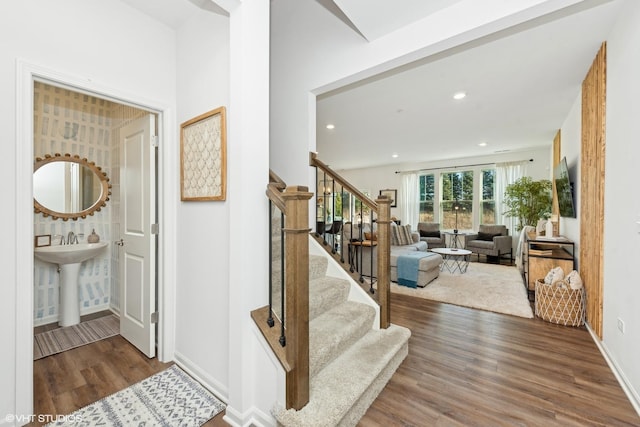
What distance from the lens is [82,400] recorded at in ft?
6.09

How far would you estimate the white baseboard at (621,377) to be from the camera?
180 centimetres

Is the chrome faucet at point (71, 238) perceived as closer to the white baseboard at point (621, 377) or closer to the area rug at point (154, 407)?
the area rug at point (154, 407)

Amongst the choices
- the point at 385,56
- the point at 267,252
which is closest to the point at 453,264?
the point at 385,56

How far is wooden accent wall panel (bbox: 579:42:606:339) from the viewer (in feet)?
8.21

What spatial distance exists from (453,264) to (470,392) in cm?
470

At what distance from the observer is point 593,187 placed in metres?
2.72

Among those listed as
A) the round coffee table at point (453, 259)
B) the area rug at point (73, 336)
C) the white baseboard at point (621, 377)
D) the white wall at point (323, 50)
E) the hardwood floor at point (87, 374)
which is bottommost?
the hardwood floor at point (87, 374)

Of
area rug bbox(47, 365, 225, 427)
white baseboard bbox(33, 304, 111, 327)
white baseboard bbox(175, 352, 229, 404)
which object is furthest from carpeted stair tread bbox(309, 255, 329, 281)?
white baseboard bbox(33, 304, 111, 327)

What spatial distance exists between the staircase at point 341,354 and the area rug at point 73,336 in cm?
205

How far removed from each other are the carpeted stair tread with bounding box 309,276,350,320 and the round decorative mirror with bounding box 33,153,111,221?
283 cm

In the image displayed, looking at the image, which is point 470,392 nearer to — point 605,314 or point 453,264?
point 605,314

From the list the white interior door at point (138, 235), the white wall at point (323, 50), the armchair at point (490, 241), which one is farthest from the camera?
the armchair at point (490, 241)

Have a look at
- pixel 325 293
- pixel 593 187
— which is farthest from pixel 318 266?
pixel 593 187

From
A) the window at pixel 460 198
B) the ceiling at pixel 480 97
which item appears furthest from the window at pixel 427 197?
the ceiling at pixel 480 97
